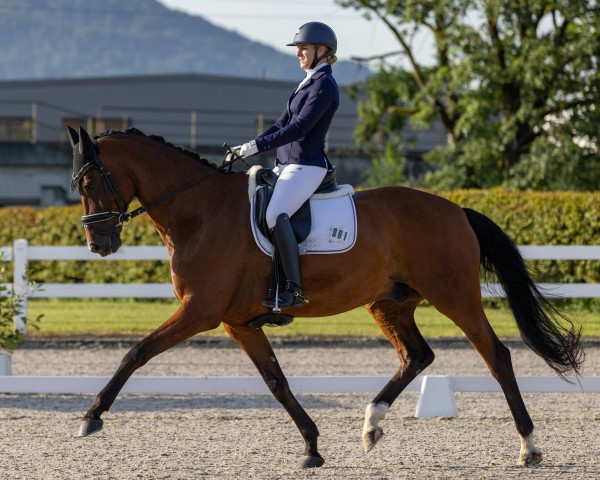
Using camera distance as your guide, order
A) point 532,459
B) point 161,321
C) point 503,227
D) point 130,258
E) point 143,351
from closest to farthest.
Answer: point 143,351, point 532,459, point 130,258, point 161,321, point 503,227

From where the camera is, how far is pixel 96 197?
666 centimetres

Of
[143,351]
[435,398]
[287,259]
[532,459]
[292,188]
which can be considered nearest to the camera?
[143,351]

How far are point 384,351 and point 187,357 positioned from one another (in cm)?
231

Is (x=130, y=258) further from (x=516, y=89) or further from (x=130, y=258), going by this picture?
(x=516, y=89)

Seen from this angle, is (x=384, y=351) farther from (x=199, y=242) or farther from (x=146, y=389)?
(x=199, y=242)

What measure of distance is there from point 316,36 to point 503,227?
10.4m

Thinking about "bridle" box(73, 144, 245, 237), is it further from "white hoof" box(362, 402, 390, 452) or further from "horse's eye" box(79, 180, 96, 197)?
"white hoof" box(362, 402, 390, 452)

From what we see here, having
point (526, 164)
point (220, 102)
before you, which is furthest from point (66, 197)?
point (526, 164)

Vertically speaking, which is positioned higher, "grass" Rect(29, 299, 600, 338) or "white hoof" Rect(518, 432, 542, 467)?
"white hoof" Rect(518, 432, 542, 467)

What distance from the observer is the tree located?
67.5 ft

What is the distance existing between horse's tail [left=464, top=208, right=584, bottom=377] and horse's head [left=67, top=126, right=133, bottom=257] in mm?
2455

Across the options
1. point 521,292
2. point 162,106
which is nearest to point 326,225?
point 521,292

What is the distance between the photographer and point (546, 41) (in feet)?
67.6

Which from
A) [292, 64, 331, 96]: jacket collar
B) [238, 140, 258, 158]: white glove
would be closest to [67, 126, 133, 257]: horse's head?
[238, 140, 258, 158]: white glove
